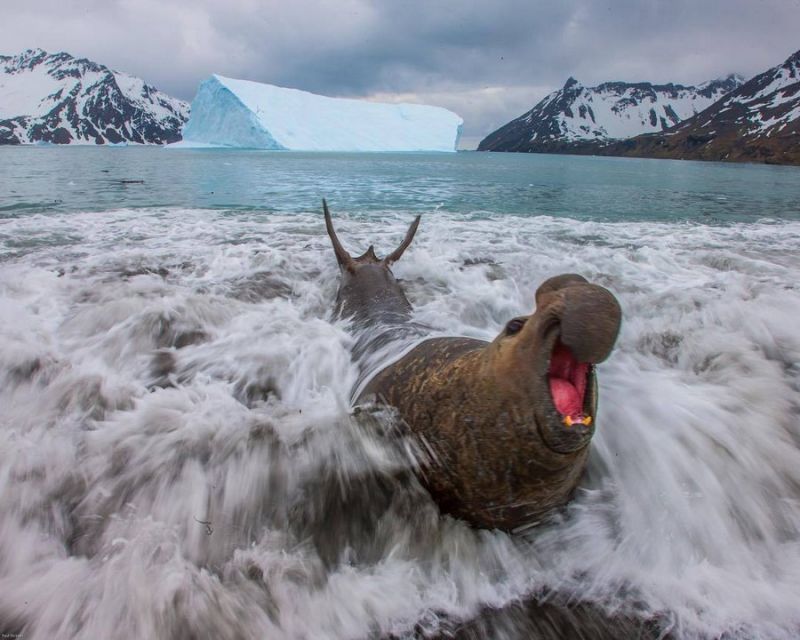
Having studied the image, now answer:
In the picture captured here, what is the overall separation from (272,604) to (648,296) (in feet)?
18.8

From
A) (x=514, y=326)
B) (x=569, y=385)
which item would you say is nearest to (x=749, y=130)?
(x=514, y=326)

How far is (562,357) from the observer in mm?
1854

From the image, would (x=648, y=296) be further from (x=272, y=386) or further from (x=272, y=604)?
(x=272, y=604)

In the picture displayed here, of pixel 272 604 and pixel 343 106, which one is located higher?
pixel 343 106

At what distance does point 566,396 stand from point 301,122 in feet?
240

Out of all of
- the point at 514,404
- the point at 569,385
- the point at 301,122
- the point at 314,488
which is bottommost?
the point at 314,488

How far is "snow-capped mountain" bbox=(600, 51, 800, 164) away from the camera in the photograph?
2940 inches

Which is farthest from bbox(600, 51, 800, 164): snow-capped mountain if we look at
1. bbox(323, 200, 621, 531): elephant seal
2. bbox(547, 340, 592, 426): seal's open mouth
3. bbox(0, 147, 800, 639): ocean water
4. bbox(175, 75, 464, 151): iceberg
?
bbox(547, 340, 592, 426): seal's open mouth

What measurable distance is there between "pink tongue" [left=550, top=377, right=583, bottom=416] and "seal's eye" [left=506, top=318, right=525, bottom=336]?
304 millimetres

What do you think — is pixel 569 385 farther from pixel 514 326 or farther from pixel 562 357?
pixel 514 326

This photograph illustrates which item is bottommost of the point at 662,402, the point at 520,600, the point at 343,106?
Answer: the point at 520,600

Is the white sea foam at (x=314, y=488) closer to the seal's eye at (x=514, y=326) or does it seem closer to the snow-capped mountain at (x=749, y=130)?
the seal's eye at (x=514, y=326)

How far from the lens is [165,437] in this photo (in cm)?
308

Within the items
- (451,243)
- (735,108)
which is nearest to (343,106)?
(451,243)
